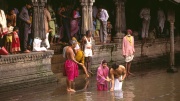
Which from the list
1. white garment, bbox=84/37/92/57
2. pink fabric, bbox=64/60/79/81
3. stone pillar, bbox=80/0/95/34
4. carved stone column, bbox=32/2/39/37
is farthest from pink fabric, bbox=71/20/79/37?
pink fabric, bbox=64/60/79/81

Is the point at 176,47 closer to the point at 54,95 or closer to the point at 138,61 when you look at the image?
the point at 138,61

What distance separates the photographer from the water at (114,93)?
11961 millimetres

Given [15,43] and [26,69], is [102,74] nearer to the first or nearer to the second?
[26,69]

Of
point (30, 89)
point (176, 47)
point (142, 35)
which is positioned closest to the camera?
point (30, 89)

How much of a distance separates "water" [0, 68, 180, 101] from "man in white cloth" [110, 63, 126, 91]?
0.67 ft

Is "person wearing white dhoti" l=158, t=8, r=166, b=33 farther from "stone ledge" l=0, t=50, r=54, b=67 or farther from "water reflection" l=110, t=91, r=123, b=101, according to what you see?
"water reflection" l=110, t=91, r=123, b=101

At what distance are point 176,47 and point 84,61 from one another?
23.6ft

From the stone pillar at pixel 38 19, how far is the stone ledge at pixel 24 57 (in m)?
0.68

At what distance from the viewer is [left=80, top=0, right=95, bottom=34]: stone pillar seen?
1678cm

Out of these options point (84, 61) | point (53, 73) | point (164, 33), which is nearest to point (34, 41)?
point (53, 73)

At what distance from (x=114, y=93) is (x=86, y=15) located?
5.15m

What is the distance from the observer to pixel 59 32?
18.4 m

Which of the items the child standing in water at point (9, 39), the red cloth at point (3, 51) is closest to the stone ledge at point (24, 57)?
the red cloth at point (3, 51)

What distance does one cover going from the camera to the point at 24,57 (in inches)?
553
